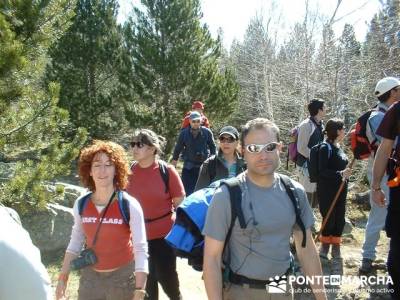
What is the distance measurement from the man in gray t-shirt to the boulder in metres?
4.32

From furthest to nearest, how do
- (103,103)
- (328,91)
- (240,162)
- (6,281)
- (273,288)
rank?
(103,103), (328,91), (240,162), (273,288), (6,281)

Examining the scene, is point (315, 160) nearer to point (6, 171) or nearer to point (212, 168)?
point (212, 168)

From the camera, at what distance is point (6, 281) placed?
2.84 feet

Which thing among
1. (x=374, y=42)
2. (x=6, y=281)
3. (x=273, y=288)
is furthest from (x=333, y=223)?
(x=374, y=42)

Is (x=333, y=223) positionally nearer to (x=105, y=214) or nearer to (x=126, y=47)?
(x=105, y=214)

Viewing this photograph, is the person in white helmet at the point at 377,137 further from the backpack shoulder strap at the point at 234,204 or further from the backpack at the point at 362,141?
the backpack shoulder strap at the point at 234,204

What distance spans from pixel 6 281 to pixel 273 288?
1570 millimetres

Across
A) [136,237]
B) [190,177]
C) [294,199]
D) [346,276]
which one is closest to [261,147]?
[294,199]

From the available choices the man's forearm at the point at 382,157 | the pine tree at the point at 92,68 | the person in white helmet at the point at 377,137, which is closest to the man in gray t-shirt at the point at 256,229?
the man's forearm at the point at 382,157

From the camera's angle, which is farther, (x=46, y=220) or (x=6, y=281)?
(x=46, y=220)

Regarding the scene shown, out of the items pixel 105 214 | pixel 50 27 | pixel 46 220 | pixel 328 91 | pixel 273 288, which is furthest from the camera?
pixel 328 91

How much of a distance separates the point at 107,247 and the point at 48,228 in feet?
12.0

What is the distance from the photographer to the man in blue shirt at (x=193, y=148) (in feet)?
22.0

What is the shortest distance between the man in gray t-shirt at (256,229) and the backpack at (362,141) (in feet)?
8.02
